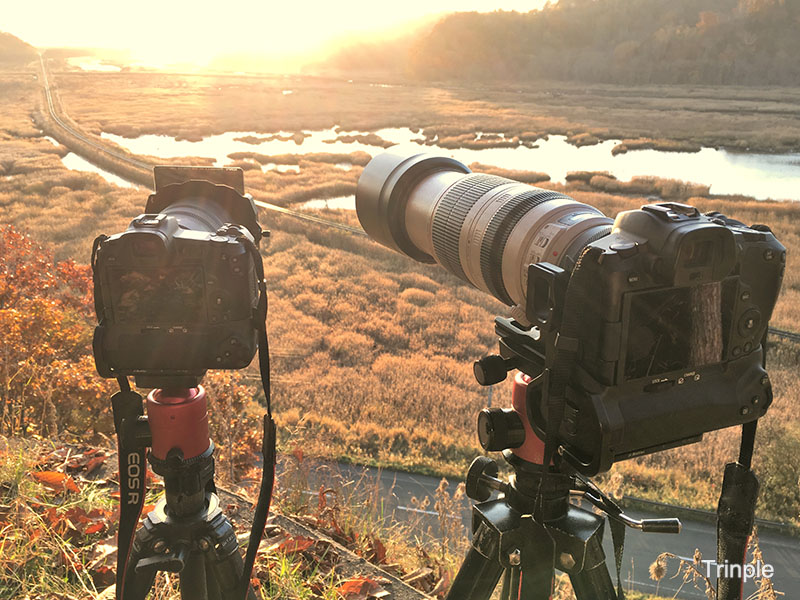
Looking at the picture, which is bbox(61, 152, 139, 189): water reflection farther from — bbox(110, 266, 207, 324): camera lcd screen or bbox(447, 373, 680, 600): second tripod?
bbox(447, 373, 680, 600): second tripod

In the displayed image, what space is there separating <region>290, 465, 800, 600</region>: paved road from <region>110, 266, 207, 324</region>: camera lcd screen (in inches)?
98.4

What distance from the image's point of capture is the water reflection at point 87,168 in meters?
14.7

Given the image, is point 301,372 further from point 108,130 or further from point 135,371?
point 108,130

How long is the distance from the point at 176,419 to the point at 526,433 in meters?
0.70

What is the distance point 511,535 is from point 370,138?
76.1 ft

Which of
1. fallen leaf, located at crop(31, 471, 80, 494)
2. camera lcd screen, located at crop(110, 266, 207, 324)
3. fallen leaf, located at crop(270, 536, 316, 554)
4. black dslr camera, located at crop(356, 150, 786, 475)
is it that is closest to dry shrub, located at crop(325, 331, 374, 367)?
fallen leaf, located at crop(31, 471, 80, 494)

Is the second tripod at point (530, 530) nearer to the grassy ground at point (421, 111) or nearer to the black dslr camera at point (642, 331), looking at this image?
the black dslr camera at point (642, 331)

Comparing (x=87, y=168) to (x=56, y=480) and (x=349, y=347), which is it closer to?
(x=349, y=347)

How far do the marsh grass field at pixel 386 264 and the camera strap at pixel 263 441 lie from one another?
134cm

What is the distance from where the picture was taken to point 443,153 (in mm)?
1770

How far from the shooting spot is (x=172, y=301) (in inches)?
46.9

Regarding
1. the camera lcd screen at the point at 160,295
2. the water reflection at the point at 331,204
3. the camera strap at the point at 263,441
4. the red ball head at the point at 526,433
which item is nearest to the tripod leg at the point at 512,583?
the red ball head at the point at 526,433

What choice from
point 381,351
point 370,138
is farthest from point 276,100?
point 381,351

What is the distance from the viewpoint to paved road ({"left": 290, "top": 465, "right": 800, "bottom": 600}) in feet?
12.7
